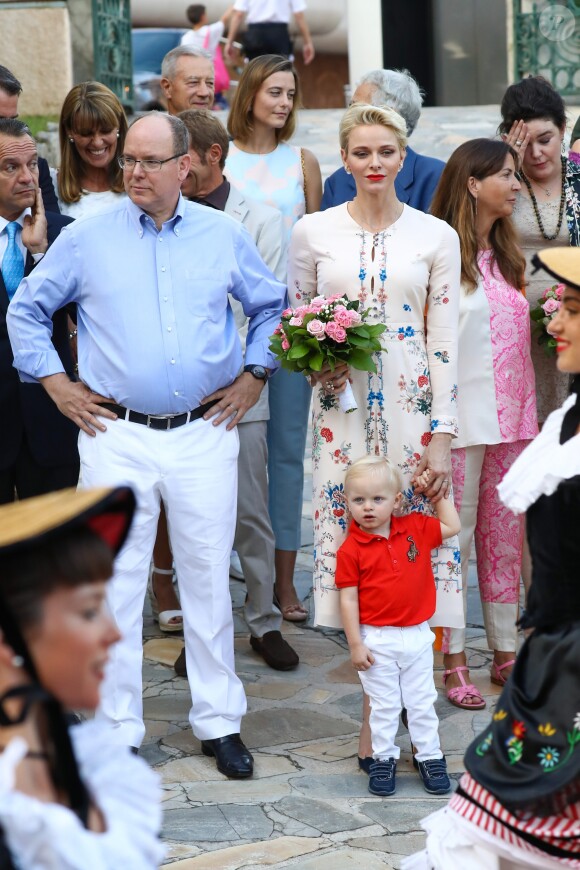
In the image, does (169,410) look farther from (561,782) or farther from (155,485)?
(561,782)

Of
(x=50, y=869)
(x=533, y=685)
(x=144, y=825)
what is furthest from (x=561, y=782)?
(x=50, y=869)

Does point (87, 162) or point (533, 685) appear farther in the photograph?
point (87, 162)

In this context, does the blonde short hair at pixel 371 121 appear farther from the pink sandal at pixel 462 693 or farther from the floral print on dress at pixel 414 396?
the pink sandal at pixel 462 693

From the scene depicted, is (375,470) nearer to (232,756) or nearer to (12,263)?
(232,756)

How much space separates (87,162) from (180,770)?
8.76ft

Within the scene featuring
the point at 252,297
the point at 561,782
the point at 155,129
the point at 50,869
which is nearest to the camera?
the point at 50,869

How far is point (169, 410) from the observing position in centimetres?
491

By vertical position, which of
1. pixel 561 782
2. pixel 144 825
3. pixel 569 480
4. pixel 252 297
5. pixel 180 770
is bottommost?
pixel 180 770

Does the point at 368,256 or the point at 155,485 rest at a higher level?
the point at 368,256

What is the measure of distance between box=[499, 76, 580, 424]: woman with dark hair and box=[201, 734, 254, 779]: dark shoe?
6.96 ft

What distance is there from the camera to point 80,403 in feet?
16.2

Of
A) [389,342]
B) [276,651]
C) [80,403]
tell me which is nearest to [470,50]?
[276,651]

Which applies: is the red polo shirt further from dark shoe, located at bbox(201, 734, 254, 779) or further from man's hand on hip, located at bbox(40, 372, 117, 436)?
man's hand on hip, located at bbox(40, 372, 117, 436)

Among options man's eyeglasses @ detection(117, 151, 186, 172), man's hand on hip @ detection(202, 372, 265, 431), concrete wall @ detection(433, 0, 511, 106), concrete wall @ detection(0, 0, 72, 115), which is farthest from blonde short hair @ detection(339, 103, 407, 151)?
concrete wall @ detection(433, 0, 511, 106)
